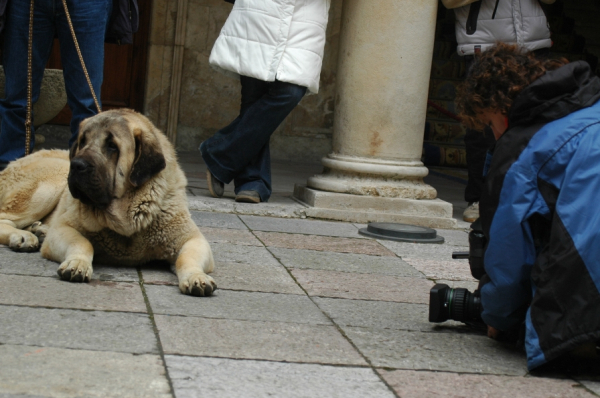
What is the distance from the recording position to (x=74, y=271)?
351 cm

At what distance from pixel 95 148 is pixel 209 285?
864 mm

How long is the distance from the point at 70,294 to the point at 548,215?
1.94m

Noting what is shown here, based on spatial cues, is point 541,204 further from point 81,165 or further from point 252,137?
point 252,137

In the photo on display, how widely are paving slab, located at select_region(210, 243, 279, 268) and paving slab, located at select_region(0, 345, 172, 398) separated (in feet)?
5.46

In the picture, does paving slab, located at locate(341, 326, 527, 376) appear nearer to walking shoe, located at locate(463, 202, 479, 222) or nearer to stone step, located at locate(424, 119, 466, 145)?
walking shoe, located at locate(463, 202, 479, 222)

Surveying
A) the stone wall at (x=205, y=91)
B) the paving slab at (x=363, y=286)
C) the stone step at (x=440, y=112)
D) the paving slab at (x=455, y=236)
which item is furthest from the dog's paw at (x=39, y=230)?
the stone step at (x=440, y=112)

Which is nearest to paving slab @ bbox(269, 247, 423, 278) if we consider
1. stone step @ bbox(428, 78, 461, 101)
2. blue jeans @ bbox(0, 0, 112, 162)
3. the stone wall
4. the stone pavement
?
the stone pavement

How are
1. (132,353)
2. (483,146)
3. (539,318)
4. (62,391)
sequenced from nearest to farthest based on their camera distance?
(62,391) < (132,353) < (539,318) < (483,146)

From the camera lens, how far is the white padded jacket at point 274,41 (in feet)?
19.2

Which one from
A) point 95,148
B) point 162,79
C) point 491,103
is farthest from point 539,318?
point 162,79

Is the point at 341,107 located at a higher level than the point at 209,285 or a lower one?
higher

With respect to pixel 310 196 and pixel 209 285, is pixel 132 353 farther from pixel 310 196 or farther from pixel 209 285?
pixel 310 196

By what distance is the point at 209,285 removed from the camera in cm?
352

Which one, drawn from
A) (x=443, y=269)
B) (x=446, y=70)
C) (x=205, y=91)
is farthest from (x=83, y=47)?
(x=446, y=70)
